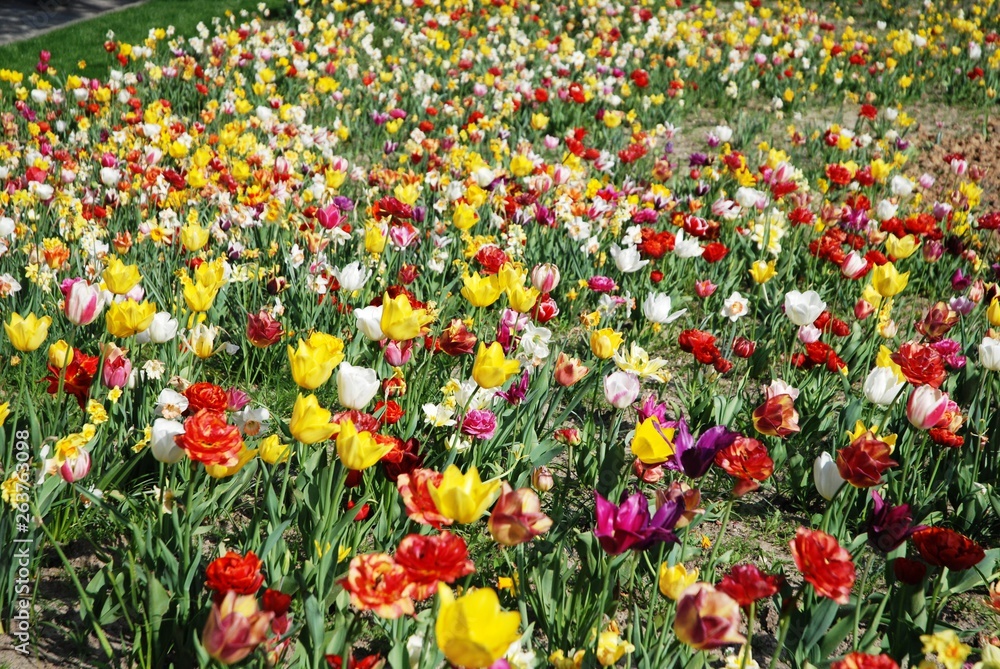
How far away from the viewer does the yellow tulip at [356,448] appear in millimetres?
1549

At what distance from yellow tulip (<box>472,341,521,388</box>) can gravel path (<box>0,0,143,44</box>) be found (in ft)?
29.8

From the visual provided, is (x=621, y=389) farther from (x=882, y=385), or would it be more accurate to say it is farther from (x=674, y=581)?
(x=882, y=385)

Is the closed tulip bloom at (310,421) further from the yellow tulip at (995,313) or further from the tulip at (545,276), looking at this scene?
the yellow tulip at (995,313)

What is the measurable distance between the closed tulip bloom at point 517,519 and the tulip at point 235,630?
0.39 meters

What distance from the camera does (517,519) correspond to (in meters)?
1.32

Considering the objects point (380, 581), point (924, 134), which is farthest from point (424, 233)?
point (924, 134)

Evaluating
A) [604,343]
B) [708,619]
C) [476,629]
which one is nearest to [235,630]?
[476,629]

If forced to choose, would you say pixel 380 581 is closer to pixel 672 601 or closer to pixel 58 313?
pixel 672 601

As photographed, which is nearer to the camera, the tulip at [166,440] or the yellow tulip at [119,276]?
the tulip at [166,440]

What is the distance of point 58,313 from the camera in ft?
9.56

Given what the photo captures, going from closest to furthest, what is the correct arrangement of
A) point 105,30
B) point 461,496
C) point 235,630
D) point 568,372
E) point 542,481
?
point 235,630 < point 461,496 < point 542,481 < point 568,372 < point 105,30

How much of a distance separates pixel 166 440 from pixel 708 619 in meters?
1.15

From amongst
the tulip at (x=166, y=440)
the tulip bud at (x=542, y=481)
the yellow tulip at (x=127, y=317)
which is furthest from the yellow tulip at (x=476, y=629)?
the yellow tulip at (x=127, y=317)

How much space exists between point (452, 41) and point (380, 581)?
29.5ft
